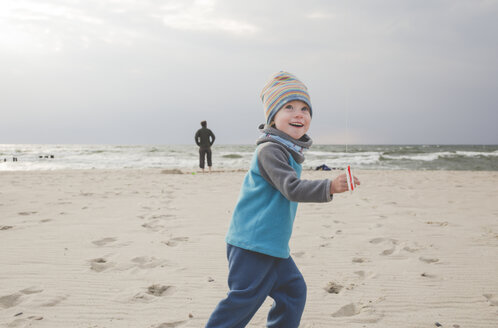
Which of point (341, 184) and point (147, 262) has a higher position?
point (341, 184)

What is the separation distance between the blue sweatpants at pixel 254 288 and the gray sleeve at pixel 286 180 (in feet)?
1.19

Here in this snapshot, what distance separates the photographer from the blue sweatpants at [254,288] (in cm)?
151

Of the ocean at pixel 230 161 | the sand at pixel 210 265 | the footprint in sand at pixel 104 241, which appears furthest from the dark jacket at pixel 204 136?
the footprint in sand at pixel 104 241

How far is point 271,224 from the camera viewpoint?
1.52 metres

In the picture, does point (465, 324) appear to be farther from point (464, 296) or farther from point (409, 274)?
point (409, 274)

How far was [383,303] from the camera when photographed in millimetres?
2291

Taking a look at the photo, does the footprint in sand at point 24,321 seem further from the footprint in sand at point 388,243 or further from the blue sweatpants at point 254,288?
the footprint in sand at point 388,243

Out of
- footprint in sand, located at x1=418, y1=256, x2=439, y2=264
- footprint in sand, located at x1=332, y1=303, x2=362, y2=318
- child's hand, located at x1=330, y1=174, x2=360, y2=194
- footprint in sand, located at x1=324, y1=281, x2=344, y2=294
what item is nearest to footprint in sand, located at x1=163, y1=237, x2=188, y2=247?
footprint in sand, located at x1=324, y1=281, x2=344, y2=294

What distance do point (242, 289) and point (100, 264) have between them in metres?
1.91

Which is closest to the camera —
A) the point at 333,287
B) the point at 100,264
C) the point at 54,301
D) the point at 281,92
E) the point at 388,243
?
the point at 281,92

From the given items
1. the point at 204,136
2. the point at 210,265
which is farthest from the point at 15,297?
the point at 204,136

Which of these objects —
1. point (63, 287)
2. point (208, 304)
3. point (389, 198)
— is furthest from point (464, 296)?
point (389, 198)

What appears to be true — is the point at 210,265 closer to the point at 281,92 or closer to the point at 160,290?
the point at 160,290

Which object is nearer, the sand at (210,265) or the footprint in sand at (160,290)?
the sand at (210,265)
